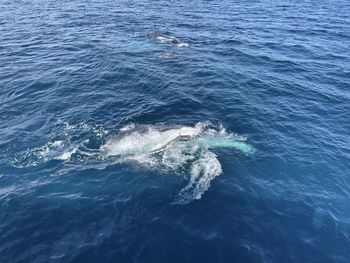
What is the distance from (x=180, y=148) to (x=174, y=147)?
1.72 ft

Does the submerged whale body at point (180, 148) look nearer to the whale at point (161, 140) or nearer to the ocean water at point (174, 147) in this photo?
the whale at point (161, 140)

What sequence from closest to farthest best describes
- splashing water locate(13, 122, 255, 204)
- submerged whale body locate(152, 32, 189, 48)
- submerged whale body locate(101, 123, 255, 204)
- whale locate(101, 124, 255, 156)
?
submerged whale body locate(101, 123, 255, 204) → splashing water locate(13, 122, 255, 204) → whale locate(101, 124, 255, 156) → submerged whale body locate(152, 32, 189, 48)

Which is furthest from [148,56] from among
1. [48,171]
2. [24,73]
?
[48,171]

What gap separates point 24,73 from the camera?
4575cm

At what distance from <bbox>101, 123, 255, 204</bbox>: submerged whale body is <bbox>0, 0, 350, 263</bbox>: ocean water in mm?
112

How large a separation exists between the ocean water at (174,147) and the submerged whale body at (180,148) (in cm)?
11

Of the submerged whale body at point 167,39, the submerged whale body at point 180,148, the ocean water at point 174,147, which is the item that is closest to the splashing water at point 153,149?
the submerged whale body at point 180,148

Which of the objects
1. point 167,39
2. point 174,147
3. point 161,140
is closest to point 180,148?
point 174,147

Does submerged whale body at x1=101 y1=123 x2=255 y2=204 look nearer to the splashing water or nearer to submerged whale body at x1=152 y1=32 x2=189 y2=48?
the splashing water

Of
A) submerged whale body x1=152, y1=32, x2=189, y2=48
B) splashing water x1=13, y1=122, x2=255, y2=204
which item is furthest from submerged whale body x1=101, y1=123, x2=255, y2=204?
submerged whale body x1=152, y1=32, x2=189, y2=48

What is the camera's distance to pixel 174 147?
101 ft

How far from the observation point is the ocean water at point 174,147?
23141 millimetres

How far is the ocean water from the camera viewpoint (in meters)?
23.1

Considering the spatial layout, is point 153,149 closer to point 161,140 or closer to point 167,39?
point 161,140
